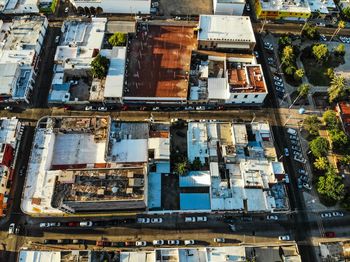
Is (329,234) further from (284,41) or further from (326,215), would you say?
(284,41)

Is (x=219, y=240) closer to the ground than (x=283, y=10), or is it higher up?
closer to the ground

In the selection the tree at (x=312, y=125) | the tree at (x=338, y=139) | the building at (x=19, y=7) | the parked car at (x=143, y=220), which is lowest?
the parked car at (x=143, y=220)

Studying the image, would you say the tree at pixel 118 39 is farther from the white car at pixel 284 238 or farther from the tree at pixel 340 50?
the white car at pixel 284 238

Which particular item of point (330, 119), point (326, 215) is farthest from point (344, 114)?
point (326, 215)

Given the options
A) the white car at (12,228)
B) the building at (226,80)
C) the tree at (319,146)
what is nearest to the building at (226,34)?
the building at (226,80)

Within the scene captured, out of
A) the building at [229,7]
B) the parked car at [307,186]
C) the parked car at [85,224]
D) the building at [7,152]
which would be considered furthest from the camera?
the building at [229,7]

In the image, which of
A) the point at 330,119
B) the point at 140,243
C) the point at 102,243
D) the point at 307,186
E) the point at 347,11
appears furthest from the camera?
the point at 347,11
